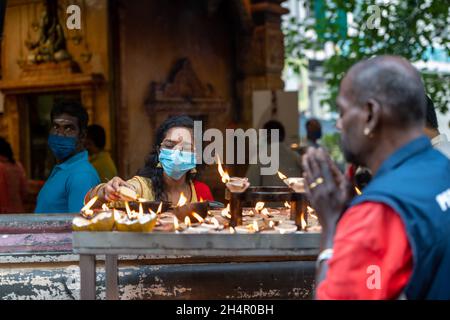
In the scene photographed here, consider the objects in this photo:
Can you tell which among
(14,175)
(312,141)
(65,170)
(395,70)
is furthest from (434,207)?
(312,141)

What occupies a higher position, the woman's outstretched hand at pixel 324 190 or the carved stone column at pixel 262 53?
the carved stone column at pixel 262 53

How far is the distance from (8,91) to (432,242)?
22.2 feet

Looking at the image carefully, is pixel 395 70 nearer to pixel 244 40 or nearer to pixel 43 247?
pixel 43 247

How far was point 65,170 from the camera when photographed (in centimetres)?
421

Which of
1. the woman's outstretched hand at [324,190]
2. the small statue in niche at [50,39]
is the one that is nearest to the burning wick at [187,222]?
the woman's outstretched hand at [324,190]

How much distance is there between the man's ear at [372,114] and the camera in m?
1.92

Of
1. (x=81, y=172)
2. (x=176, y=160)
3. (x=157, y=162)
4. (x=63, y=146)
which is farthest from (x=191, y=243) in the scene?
(x=63, y=146)

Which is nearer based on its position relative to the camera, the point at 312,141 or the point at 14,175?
the point at 14,175

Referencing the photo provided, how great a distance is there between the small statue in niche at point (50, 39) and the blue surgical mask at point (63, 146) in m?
3.25

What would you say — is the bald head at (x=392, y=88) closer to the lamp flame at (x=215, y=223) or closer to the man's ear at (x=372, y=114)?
the man's ear at (x=372, y=114)

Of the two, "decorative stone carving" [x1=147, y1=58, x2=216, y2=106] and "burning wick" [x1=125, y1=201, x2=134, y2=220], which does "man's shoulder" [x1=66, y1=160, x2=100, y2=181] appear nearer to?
"burning wick" [x1=125, y1=201, x2=134, y2=220]

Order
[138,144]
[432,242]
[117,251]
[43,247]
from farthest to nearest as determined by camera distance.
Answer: [138,144], [43,247], [117,251], [432,242]

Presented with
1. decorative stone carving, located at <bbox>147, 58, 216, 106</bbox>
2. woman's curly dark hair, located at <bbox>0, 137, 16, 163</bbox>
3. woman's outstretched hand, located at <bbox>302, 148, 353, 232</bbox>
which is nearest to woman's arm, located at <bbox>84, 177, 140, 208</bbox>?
woman's outstretched hand, located at <bbox>302, 148, 353, 232</bbox>

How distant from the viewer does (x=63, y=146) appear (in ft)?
14.2
